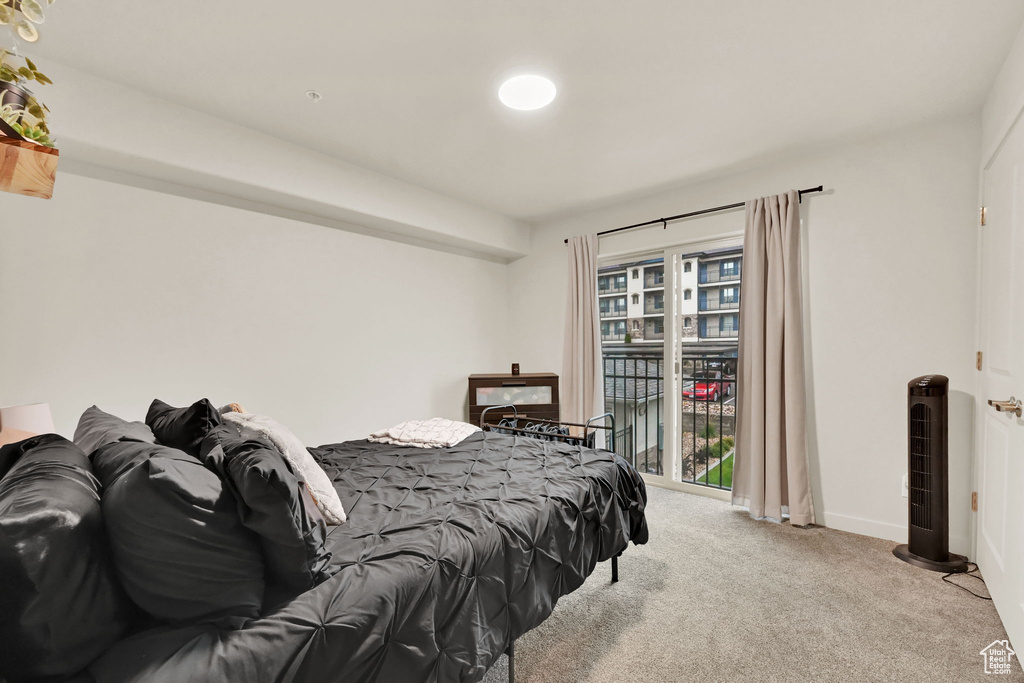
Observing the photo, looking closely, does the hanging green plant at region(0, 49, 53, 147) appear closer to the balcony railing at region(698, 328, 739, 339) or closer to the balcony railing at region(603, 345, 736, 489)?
the balcony railing at region(603, 345, 736, 489)

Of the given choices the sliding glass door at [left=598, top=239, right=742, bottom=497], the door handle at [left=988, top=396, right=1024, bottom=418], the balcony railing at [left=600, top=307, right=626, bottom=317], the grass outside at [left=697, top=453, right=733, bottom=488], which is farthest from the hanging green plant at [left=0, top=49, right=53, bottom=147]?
the grass outside at [left=697, top=453, right=733, bottom=488]

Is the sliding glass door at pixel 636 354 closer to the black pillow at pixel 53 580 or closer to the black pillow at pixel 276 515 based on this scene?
the black pillow at pixel 276 515

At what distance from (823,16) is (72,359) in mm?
3897

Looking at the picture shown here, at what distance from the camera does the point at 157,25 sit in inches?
75.0

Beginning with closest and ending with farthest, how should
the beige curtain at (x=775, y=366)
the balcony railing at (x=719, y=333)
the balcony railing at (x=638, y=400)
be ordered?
the beige curtain at (x=775, y=366) → the balcony railing at (x=719, y=333) → the balcony railing at (x=638, y=400)

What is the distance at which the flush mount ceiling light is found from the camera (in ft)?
7.47

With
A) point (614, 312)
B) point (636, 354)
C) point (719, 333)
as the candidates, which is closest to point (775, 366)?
point (719, 333)

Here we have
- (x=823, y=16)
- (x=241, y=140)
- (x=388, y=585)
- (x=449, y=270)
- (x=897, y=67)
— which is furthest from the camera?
(x=449, y=270)

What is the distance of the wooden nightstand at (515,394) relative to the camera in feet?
13.9

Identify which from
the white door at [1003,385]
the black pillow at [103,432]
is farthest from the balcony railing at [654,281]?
the black pillow at [103,432]

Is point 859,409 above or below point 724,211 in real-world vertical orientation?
below

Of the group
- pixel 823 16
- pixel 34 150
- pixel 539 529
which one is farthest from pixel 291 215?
pixel 823 16

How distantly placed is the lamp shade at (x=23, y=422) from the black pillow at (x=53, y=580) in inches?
43.7

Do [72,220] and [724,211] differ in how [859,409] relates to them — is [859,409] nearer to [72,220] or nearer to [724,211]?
[724,211]
